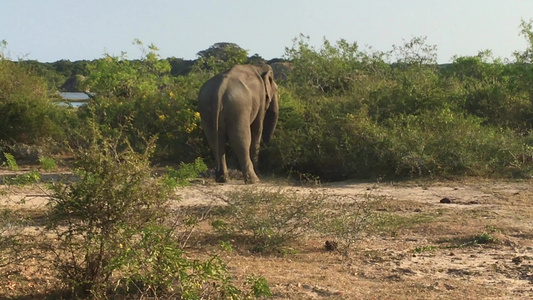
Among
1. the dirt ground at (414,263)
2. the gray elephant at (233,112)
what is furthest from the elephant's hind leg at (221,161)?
the dirt ground at (414,263)

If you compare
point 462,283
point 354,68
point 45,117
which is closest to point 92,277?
point 462,283

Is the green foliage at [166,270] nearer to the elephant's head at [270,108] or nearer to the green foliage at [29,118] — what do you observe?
the elephant's head at [270,108]

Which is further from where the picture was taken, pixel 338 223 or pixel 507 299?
pixel 338 223

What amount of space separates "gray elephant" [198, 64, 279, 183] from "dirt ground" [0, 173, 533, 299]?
2.27 metres

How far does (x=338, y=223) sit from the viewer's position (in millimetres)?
6676

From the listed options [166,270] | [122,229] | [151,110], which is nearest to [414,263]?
[166,270]

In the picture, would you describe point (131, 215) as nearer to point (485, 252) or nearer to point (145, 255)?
point (145, 255)

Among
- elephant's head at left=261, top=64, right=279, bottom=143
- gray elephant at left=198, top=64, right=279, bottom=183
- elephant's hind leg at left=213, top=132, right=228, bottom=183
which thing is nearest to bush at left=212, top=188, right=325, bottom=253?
gray elephant at left=198, top=64, right=279, bottom=183

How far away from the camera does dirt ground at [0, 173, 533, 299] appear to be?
522 cm

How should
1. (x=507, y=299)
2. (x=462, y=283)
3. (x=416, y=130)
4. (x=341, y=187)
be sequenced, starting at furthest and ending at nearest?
(x=416, y=130) < (x=341, y=187) < (x=462, y=283) < (x=507, y=299)

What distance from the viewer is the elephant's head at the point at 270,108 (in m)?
12.8

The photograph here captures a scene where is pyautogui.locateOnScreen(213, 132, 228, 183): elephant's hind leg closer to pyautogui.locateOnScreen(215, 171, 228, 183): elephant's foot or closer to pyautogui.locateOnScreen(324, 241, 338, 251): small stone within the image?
pyautogui.locateOnScreen(215, 171, 228, 183): elephant's foot

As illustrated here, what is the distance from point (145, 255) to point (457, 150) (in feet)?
25.9

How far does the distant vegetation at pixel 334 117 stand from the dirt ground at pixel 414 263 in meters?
2.71
